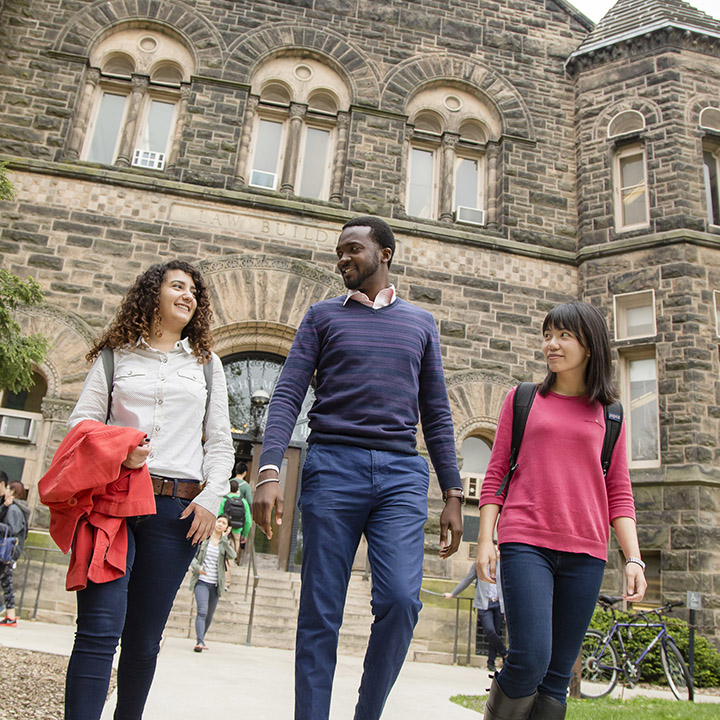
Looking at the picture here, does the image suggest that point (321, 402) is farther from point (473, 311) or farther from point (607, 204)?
point (607, 204)

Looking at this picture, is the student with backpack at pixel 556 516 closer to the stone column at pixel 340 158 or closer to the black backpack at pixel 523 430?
the black backpack at pixel 523 430

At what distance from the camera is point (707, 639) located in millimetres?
9852

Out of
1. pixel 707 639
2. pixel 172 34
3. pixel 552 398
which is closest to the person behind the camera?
pixel 552 398

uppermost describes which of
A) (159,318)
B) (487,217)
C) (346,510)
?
(487,217)

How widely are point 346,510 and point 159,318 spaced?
1255mm

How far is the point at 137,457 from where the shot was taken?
2.79 metres

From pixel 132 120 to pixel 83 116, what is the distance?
2.54 feet

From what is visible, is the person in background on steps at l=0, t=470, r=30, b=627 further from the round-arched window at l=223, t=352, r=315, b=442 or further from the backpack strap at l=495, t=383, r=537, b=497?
the backpack strap at l=495, t=383, r=537, b=497

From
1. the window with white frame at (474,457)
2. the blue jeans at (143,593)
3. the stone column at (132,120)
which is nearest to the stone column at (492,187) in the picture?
the window with white frame at (474,457)

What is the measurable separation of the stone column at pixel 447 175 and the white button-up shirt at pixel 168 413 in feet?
32.3

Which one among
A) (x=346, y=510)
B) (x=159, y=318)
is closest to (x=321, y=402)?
(x=346, y=510)

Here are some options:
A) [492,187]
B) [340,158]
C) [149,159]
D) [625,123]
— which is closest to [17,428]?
[149,159]

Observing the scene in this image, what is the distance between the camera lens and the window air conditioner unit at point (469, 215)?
12664 millimetres

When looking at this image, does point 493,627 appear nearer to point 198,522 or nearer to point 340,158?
point 198,522
